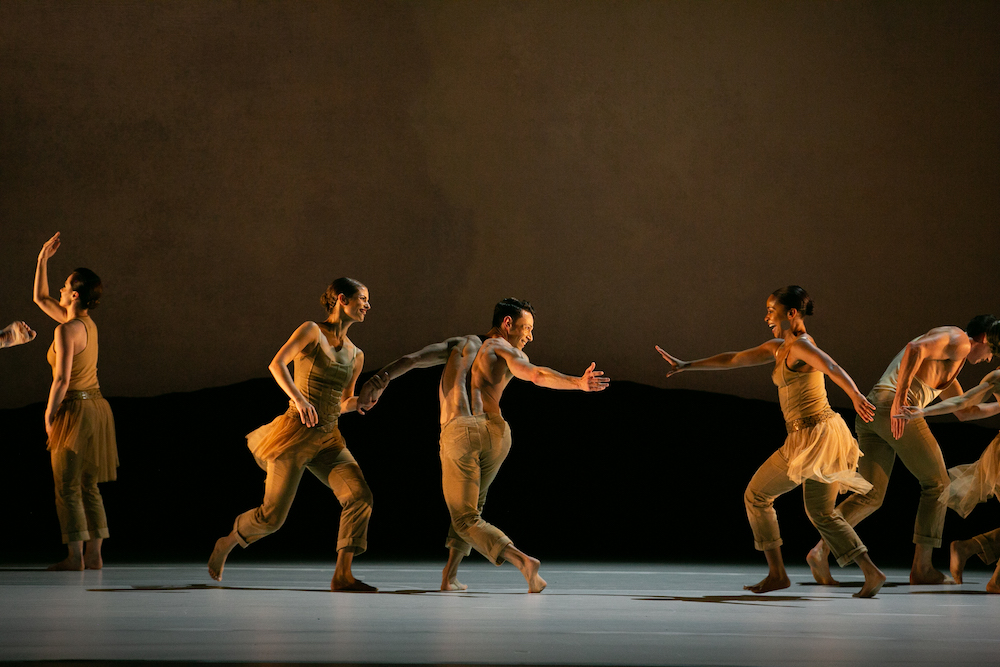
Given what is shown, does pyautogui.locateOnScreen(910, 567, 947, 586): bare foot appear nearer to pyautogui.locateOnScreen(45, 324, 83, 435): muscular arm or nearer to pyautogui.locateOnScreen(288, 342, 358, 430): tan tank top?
pyautogui.locateOnScreen(288, 342, 358, 430): tan tank top

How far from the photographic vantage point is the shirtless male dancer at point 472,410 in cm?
457

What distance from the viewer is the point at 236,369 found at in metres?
8.08

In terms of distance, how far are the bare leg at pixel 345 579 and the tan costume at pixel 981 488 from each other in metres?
2.40

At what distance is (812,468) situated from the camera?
4.50m

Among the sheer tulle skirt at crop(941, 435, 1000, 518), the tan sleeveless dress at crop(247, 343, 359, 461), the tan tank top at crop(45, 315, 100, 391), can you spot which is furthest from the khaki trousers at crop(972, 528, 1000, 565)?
the tan tank top at crop(45, 315, 100, 391)

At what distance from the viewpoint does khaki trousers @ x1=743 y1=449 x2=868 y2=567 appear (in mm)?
4504

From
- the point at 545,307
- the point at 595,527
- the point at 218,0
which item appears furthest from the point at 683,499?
the point at 218,0

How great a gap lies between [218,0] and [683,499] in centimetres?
437

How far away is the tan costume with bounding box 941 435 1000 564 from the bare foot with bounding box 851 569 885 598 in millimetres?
699

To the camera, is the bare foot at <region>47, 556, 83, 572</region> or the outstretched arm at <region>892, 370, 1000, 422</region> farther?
the bare foot at <region>47, 556, 83, 572</region>

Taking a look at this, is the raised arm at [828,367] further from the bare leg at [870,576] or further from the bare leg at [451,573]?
the bare leg at [451,573]

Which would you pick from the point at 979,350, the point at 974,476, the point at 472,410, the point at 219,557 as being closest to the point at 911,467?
the point at 974,476

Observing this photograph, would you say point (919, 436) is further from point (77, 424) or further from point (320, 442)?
point (77, 424)

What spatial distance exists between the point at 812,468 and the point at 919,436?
0.96 meters
